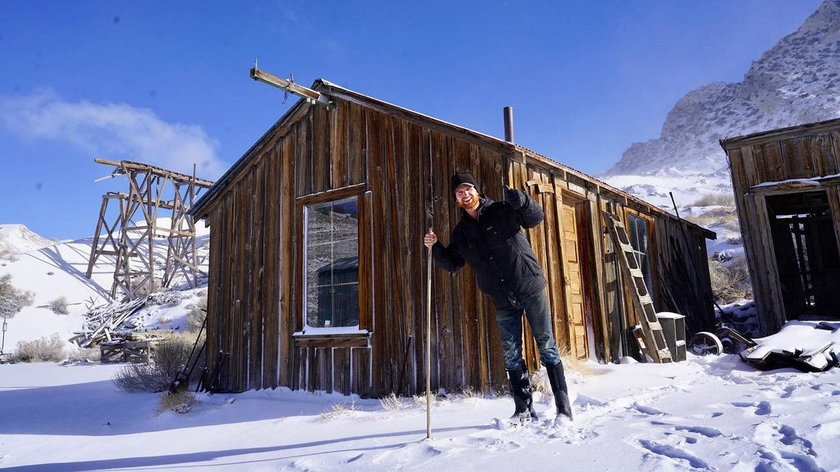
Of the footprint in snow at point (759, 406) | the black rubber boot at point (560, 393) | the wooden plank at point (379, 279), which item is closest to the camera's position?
the footprint in snow at point (759, 406)

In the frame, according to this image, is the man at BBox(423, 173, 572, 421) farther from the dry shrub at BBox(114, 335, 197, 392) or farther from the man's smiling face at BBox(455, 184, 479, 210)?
the dry shrub at BBox(114, 335, 197, 392)

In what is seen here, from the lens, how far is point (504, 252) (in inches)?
148

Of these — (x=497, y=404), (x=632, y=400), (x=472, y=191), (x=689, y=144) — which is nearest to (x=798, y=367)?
(x=632, y=400)

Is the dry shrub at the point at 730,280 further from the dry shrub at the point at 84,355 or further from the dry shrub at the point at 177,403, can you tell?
the dry shrub at the point at 84,355

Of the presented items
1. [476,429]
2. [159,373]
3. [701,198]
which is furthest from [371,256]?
[701,198]

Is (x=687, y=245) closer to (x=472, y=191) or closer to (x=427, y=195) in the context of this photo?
(x=427, y=195)

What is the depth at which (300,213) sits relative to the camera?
7520mm

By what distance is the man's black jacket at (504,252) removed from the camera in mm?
3734

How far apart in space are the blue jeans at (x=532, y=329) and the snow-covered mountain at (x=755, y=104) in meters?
50.4

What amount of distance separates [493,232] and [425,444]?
1573 mm

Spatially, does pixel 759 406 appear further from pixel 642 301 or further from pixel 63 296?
pixel 63 296

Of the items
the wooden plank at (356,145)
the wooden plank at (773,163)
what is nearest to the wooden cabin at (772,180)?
the wooden plank at (773,163)

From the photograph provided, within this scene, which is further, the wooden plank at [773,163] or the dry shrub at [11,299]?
the dry shrub at [11,299]

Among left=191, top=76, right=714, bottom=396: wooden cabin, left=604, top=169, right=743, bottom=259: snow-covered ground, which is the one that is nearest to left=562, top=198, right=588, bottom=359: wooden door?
left=191, top=76, right=714, bottom=396: wooden cabin
